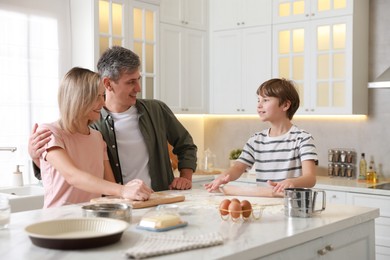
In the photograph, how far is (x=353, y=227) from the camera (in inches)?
88.2

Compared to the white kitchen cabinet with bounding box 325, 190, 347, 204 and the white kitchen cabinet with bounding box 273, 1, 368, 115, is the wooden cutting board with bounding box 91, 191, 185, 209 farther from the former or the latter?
the white kitchen cabinet with bounding box 273, 1, 368, 115

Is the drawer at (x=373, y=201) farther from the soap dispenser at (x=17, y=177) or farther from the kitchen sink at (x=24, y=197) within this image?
the soap dispenser at (x=17, y=177)

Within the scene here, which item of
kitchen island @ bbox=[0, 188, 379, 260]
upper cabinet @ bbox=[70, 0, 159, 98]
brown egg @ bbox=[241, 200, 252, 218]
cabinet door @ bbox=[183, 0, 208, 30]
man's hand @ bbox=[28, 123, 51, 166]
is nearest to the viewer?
kitchen island @ bbox=[0, 188, 379, 260]

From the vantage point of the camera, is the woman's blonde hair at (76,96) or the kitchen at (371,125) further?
the kitchen at (371,125)

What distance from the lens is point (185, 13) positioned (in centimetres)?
538

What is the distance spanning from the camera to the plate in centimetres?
158

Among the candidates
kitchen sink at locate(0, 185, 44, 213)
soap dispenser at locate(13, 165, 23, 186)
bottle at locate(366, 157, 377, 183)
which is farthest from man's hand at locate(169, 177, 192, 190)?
bottle at locate(366, 157, 377, 183)

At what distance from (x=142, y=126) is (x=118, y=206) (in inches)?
40.6

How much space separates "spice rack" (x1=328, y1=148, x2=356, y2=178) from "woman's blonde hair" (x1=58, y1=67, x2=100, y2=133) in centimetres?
302

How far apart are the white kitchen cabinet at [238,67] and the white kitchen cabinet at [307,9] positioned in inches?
7.4

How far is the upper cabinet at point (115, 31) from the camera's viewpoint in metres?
4.48

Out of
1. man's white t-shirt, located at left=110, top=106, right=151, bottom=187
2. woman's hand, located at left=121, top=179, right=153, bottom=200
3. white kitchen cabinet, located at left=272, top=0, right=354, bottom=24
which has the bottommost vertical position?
woman's hand, located at left=121, top=179, right=153, bottom=200

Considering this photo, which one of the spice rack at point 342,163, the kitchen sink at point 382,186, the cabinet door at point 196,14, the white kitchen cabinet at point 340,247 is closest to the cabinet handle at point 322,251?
the white kitchen cabinet at point 340,247

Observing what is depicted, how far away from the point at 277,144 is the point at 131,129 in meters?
0.77
